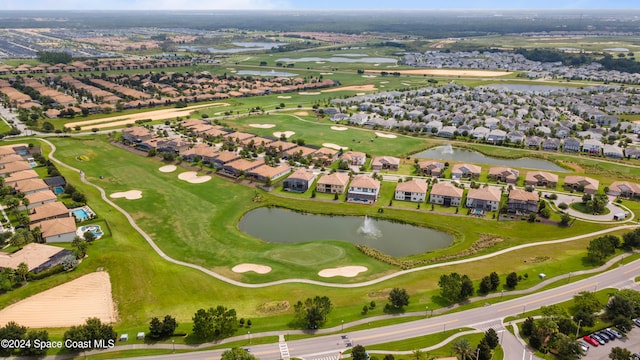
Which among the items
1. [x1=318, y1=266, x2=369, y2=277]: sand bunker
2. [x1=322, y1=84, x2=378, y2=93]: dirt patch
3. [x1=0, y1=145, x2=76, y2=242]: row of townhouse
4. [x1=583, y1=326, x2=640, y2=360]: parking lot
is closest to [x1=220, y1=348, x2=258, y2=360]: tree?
[x1=318, y1=266, x2=369, y2=277]: sand bunker

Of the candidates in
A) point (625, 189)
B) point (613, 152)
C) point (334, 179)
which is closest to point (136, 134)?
point (334, 179)

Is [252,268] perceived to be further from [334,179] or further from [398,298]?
[334,179]

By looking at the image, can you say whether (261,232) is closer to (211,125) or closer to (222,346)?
(222,346)

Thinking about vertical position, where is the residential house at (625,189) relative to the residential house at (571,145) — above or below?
below

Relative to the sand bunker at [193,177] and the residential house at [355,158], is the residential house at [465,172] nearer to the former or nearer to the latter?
the residential house at [355,158]

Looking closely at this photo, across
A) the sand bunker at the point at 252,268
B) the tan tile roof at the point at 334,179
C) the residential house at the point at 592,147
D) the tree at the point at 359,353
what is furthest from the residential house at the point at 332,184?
the residential house at the point at 592,147

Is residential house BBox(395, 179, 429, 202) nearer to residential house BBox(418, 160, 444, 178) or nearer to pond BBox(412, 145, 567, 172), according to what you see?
residential house BBox(418, 160, 444, 178)
